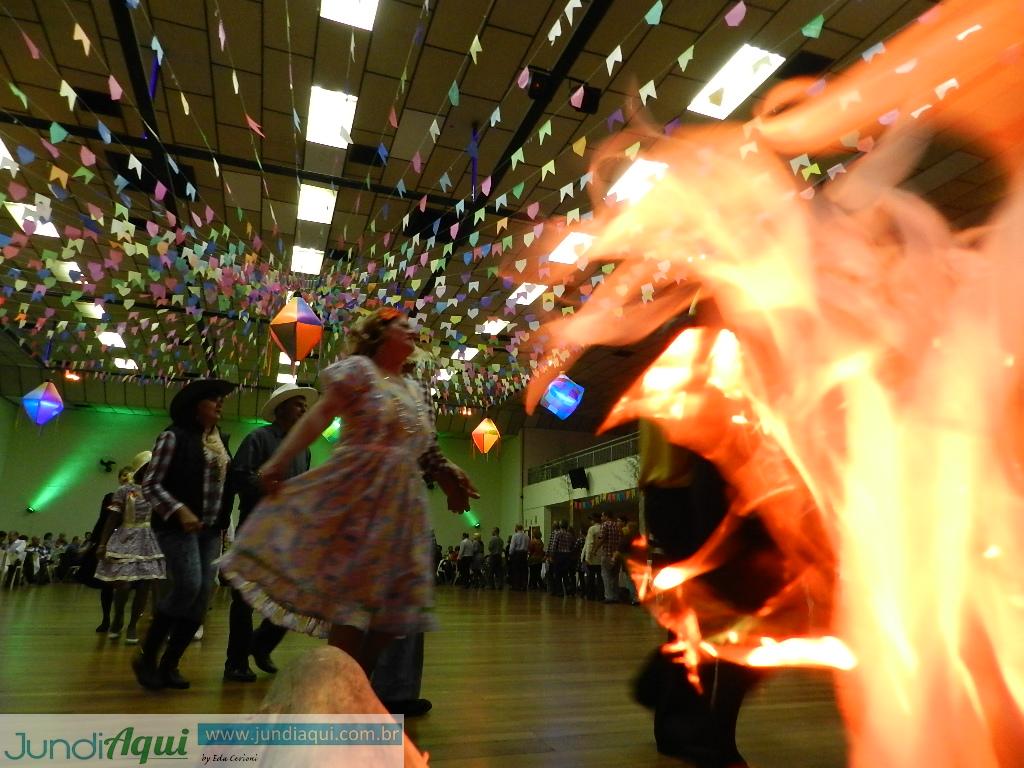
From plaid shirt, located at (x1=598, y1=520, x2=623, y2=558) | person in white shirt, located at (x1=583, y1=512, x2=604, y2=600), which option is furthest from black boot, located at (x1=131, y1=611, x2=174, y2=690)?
person in white shirt, located at (x1=583, y1=512, x2=604, y2=600)

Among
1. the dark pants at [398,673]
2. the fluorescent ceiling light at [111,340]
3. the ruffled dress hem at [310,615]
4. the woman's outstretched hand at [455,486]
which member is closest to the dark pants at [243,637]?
the dark pants at [398,673]

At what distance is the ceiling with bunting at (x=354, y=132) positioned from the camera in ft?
17.1

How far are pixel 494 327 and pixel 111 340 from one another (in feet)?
28.9

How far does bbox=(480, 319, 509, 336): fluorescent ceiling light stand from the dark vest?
8.90m

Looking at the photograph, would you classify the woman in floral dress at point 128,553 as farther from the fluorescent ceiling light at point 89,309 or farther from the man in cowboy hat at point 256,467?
the fluorescent ceiling light at point 89,309

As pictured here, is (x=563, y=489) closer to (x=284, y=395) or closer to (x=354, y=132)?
(x=354, y=132)

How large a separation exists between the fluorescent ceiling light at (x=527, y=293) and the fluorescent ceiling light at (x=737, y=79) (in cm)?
429

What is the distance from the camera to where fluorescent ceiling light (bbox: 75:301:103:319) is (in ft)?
39.6

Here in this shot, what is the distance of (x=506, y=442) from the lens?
869 inches

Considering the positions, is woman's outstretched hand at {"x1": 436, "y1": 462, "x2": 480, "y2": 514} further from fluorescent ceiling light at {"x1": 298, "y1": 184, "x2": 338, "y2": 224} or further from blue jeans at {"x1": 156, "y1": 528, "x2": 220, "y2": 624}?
fluorescent ceiling light at {"x1": 298, "y1": 184, "x2": 338, "y2": 224}

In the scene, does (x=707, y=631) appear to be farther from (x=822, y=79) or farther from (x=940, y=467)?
(x=822, y=79)

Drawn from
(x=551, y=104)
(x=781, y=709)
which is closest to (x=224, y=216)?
(x=551, y=104)

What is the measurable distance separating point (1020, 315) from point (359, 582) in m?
1.91

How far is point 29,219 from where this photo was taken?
811cm
